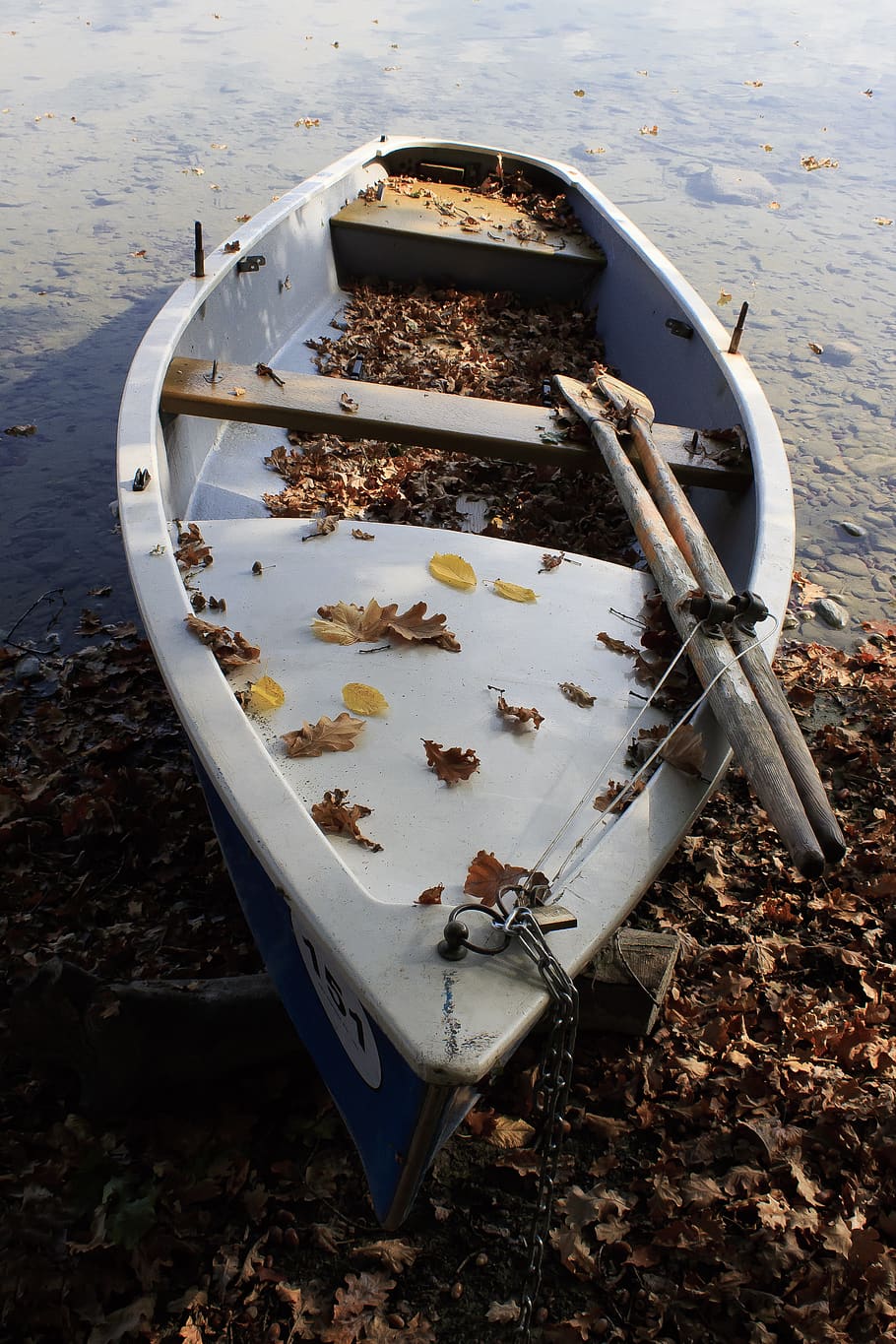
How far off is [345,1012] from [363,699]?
2.83 feet

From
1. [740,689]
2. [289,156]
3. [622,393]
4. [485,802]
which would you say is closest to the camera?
[485,802]

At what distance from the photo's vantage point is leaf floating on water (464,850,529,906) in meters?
2.12

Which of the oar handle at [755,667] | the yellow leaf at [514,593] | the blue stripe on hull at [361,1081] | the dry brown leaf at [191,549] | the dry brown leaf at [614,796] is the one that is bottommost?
the blue stripe on hull at [361,1081]

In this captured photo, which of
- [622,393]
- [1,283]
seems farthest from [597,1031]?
[1,283]

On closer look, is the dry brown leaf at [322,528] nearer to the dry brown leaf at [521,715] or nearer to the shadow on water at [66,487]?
the dry brown leaf at [521,715]

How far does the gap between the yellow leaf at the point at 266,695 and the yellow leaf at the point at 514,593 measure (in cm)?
85

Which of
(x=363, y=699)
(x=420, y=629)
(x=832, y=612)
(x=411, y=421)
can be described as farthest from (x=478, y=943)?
(x=832, y=612)

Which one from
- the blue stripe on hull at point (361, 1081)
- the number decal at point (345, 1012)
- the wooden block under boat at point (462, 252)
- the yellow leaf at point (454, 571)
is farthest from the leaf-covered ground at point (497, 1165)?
the wooden block under boat at point (462, 252)

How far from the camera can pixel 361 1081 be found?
2.24m

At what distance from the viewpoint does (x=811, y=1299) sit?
2.51 m

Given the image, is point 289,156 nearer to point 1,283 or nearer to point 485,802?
point 1,283

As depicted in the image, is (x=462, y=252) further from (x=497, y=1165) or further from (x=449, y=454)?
(x=497, y=1165)

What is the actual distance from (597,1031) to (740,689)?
1.38m

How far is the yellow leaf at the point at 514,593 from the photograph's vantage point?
10.2ft
